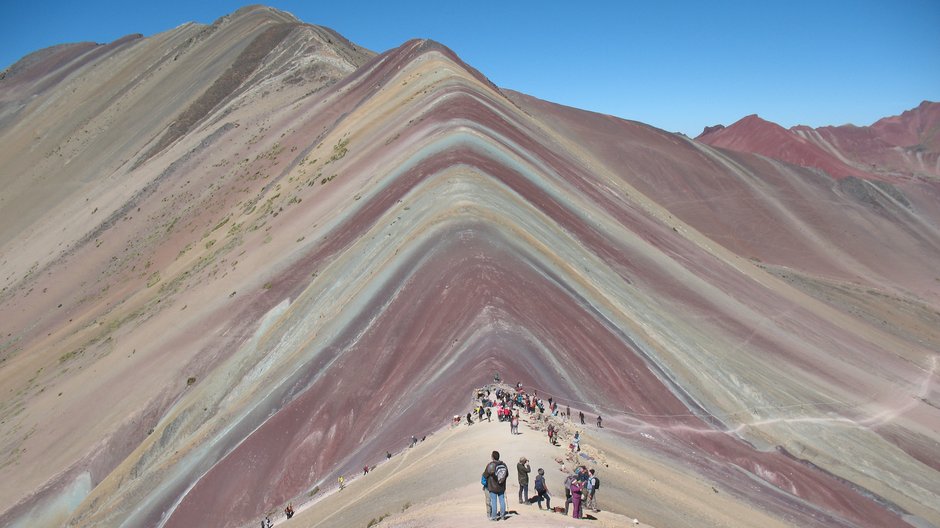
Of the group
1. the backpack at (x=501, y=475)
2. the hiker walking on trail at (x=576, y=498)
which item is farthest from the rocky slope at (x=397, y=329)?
the backpack at (x=501, y=475)

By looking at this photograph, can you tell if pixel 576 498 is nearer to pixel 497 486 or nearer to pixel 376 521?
pixel 497 486

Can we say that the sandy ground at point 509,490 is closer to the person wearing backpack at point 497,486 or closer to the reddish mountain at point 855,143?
the person wearing backpack at point 497,486

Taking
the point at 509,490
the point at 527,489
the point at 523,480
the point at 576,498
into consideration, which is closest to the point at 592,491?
the point at 576,498

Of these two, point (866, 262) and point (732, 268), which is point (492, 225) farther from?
point (866, 262)

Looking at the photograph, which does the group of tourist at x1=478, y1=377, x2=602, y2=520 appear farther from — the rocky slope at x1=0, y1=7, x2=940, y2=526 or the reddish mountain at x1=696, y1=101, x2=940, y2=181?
the reddish mountain at x1=696, y1=101, x2=940, y2=181

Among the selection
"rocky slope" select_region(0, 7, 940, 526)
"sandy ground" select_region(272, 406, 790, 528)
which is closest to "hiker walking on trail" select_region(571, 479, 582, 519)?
"sandy ground" select_region(272, 406, 790, 528)

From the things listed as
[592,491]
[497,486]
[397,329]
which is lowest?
[592,491]
